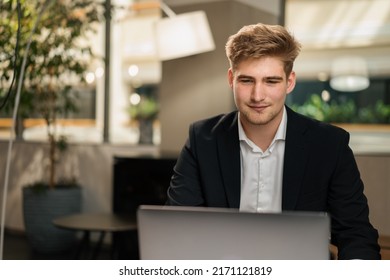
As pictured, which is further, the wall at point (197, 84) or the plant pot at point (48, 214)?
the plant pot at point (48, 214)

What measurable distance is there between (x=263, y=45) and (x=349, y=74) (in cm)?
288

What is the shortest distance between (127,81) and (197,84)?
110 centimetres

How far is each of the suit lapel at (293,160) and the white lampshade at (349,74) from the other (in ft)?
8.52

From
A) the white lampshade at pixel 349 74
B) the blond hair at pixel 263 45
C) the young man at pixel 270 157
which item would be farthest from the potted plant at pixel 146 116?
the blond hair at pixel 263 45

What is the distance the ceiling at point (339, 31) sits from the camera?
4.18 m

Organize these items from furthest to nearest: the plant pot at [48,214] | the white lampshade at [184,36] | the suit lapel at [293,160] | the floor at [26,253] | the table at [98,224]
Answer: the plant pot at [48,214] → the floor at [26,253] → the white lampshade at [184,36] → the table at [98,224] → the suit lapel at [293,160]

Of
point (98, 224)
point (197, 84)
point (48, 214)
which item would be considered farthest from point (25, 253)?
point (197, 84)

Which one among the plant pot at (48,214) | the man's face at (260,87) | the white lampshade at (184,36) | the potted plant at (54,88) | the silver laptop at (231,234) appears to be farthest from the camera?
→ the plant pot at (48,214)

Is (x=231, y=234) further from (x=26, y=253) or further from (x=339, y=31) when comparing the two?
(x=26, y=253)

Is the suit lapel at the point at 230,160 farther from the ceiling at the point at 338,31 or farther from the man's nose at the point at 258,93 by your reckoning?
the ceiling at the point at 338,31

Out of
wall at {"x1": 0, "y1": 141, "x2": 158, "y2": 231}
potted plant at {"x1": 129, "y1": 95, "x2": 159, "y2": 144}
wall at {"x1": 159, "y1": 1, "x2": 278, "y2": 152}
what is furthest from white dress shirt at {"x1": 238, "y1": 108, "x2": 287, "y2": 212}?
potted plant at {"x1": 129, "y1": 95, "x2": 159, "y2": 144}
